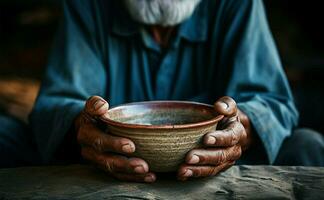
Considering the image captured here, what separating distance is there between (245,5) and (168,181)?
900 millimetres

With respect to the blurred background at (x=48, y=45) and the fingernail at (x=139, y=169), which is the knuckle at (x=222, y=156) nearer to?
the fingernail at (x=139, y=169)

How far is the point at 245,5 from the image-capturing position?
86.6 inches

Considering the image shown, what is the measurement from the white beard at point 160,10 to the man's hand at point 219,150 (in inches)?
25.0

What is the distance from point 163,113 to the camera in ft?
5.36

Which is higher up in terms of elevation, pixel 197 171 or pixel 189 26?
pixel 189 26

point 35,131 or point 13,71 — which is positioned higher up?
point 35,131

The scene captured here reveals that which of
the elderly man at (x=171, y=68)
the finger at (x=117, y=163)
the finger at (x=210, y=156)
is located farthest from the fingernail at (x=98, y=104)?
the elderly man at (x=171, y=68)

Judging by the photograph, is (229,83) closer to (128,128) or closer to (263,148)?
(263,148)

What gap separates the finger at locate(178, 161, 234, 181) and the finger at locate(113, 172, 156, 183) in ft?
0.22

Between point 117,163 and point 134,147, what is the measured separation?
86 millimetres

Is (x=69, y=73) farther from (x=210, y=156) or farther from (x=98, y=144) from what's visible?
(x=210, y=156)

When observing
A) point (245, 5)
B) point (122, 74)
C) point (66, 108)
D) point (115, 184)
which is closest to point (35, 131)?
point (66, 108)

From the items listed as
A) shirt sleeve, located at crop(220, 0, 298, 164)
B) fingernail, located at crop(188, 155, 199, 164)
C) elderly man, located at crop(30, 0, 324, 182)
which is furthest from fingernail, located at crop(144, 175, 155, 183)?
shirt sleeve, located at crop(220, 0, 298, 164)

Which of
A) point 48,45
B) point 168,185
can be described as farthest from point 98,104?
point 48,45
